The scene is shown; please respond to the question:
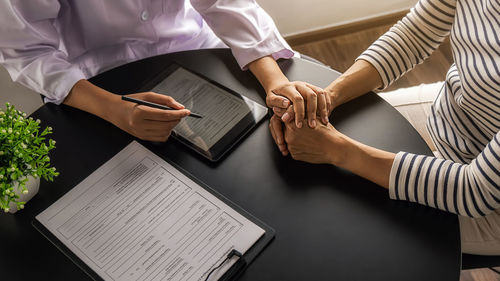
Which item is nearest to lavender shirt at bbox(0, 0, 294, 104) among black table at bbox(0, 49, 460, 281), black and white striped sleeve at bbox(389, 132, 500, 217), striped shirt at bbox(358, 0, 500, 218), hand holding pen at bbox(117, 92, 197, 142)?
black table at bbox(0, 49, 460, 281)

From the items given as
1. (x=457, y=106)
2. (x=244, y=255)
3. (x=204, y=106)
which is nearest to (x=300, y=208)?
(x=244, y=255)

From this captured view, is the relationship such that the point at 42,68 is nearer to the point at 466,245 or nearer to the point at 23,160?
the point at 23,160

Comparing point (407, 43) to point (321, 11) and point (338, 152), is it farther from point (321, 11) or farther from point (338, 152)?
point (321, 11)

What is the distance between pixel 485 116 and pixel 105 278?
881 millimetres

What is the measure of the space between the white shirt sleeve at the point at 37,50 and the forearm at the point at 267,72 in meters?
0.46

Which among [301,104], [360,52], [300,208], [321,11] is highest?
[301,104]

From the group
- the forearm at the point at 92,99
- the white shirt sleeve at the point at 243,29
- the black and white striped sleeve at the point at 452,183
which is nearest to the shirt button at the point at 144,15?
the white shirt sleeve at the point at 243,29

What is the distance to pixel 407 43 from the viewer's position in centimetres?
112

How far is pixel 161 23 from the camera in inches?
51.3

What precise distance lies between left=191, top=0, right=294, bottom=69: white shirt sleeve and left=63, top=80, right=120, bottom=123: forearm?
35cm

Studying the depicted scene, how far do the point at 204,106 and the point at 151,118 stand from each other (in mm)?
143

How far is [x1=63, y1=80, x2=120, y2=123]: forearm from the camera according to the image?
104 centimetres

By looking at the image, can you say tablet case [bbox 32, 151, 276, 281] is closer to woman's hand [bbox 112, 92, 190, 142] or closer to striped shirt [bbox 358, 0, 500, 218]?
woman's hand [bbox 112, 92, 190, 142]

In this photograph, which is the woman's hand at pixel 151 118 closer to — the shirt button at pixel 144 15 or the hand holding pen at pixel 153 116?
the hand holding pen at pixel 153 116
